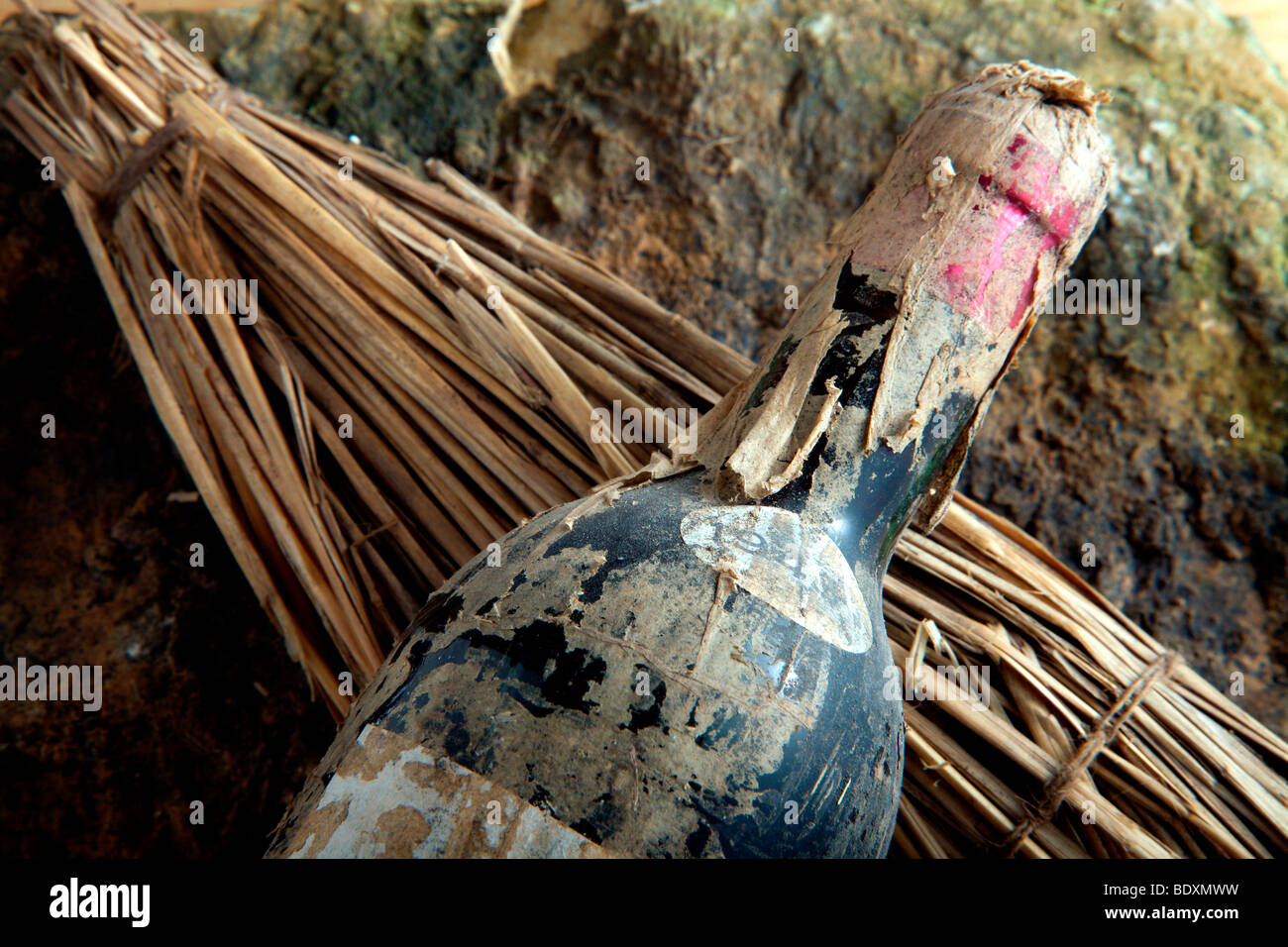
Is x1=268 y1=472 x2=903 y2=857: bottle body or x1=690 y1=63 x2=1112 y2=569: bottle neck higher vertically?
x1=690 y1=63 x2=1112 y2=569: bottle neck

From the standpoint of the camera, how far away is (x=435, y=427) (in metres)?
1.04

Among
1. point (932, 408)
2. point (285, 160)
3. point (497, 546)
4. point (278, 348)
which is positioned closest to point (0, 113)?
point (285, 160)

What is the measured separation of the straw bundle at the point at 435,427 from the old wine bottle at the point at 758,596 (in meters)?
0.20

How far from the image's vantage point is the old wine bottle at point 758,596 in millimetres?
570

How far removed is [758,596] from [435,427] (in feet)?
1.82

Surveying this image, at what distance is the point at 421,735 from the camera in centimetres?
60

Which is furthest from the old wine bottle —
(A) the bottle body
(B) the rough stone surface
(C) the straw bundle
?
(B) the rough stone surface

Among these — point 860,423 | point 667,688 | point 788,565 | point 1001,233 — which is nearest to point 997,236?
point 1001,233

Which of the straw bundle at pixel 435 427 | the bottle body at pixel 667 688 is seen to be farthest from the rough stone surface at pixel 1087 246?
the bottle body at pixel 667 688

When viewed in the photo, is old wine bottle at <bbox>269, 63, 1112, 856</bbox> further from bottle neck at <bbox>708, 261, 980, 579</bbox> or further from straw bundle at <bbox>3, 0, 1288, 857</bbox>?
straw bundle at <bbox>3, 0, 1288, 857</bbox>

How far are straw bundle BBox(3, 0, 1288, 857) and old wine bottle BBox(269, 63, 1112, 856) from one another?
0.20m

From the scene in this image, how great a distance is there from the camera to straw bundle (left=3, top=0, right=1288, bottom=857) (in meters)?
0.87

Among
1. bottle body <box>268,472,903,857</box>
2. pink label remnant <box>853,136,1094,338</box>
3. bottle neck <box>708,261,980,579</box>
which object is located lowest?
bottle body <box>268,472,903,857</box>
